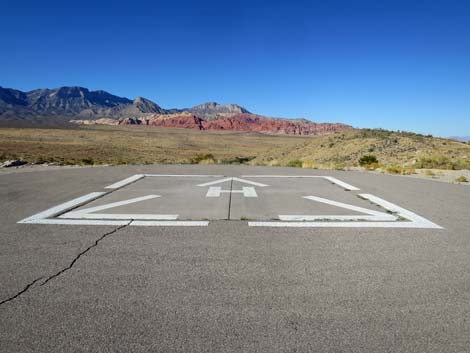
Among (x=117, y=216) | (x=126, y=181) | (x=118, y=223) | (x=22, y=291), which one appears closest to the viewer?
(x=22, y=291)

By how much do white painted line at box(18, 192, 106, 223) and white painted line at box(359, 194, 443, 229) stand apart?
21.1ft

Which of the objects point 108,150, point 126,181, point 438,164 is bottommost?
point 108,150

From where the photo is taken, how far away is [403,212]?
22.7 ft

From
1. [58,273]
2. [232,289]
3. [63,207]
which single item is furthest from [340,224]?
[63,207]

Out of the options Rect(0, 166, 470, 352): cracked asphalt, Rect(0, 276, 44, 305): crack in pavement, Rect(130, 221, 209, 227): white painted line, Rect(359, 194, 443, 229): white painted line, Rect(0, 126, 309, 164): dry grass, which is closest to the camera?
Rect(0, 166, 470, 352): cracked asphalt

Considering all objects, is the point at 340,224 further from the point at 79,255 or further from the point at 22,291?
the point at 22,291

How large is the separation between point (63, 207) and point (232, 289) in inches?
192

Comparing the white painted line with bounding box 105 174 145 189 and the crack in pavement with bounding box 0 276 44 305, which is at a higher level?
the white painted line with bounding box 105 174 145 189

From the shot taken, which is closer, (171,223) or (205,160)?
(171,223)

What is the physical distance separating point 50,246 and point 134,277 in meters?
1.68

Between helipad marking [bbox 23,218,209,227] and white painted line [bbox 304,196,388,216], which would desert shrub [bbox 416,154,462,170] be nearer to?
white painted line [bbox 304,196,388,216]

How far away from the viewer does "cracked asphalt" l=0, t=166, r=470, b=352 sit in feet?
8.87

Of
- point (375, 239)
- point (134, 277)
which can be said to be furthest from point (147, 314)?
point (375, 239)

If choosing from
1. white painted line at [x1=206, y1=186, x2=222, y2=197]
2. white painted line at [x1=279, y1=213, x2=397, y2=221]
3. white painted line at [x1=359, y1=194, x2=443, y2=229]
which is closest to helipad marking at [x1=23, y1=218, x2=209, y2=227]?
white painted line at [x1=279, y1=213, x2=397, y2=221]
